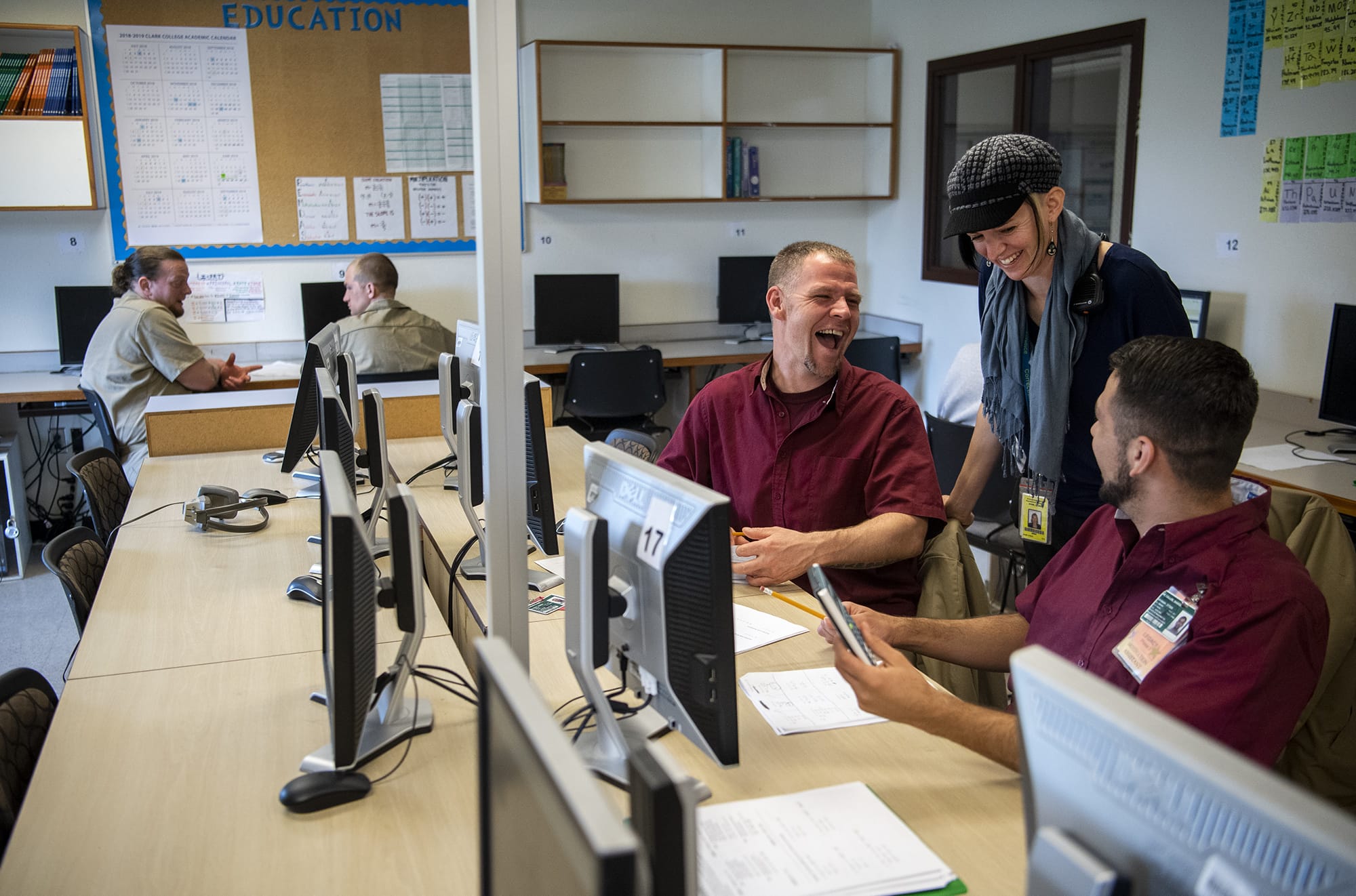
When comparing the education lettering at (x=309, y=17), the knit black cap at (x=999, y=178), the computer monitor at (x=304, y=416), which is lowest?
the computer monitor at (x=304, y=416)

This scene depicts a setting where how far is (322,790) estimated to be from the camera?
1.43m

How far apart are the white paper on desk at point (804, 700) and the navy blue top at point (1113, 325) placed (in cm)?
80

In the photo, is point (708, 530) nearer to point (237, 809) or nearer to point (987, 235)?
point (237, 809)

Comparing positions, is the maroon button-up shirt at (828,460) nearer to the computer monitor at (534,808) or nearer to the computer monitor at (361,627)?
the computer monitor at (361,627)

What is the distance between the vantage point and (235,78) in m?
5.32

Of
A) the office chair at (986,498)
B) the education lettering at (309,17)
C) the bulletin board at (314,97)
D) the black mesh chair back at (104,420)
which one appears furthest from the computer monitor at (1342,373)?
the education lettering at (309,17)

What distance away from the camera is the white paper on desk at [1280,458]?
10.6 feet

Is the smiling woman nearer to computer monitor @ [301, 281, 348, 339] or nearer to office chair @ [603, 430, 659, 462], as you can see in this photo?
office chair @ [603, 430, 659, 462]

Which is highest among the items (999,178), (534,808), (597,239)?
(999,178)

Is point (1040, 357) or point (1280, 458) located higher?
point (1040, 357)

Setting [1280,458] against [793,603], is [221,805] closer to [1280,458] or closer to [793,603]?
[793,603]

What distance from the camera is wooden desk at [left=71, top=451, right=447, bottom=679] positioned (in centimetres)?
200

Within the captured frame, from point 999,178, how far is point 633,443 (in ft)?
4.19

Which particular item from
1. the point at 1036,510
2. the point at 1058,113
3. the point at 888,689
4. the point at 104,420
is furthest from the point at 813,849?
the point at 1058,113
